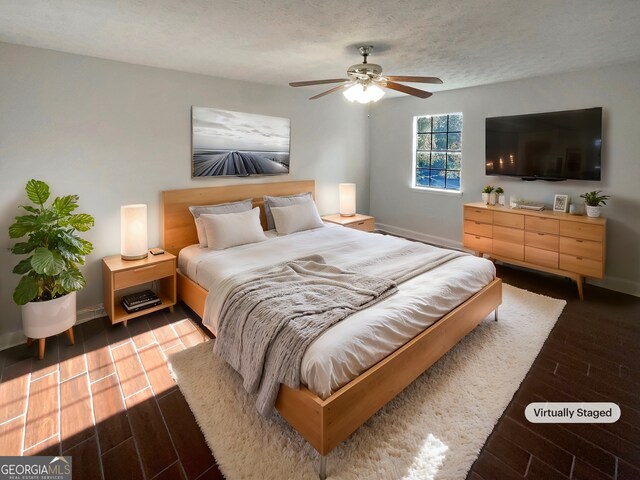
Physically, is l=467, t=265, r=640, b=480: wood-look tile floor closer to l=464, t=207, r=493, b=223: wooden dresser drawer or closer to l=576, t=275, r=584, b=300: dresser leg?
l=576, t=275, r=584, b=300: dresser leg

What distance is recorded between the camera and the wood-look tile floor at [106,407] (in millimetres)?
1804

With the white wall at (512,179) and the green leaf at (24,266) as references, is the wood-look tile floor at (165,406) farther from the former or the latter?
the white wall at (512,179)

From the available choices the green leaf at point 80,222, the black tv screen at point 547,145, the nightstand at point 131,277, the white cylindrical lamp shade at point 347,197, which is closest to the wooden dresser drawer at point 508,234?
the black tv screen at point 547,145

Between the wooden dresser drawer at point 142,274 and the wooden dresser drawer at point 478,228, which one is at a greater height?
the wooden dresser drawer at point 478,228

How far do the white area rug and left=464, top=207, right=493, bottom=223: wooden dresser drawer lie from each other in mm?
1935

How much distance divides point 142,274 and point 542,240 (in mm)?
4286

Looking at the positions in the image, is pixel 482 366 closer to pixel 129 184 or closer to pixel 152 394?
pixel 152 394

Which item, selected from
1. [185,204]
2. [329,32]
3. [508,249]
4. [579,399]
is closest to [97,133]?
[185,204]

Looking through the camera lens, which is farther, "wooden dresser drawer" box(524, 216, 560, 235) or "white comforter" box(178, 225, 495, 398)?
"wooden dresser drawer" box(524, 216, 560, 235)

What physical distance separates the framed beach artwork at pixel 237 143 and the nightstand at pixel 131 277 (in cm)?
114

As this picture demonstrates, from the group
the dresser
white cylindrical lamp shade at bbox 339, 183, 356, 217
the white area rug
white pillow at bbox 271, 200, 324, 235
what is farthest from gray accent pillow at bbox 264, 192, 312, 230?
the dresser

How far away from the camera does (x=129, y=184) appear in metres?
3.43

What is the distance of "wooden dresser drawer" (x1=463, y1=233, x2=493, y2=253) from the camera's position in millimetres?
4477

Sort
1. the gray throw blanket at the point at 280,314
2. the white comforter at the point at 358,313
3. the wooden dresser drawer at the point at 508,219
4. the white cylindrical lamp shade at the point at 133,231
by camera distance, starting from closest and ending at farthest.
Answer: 1. the white comforter at the point at 358,313
2. the gray throw blanket at the point at 280,314
3. the white cylindrical lamp shade at the point at 133,231
4. the wooden dresser drawer at the point at 508,219
